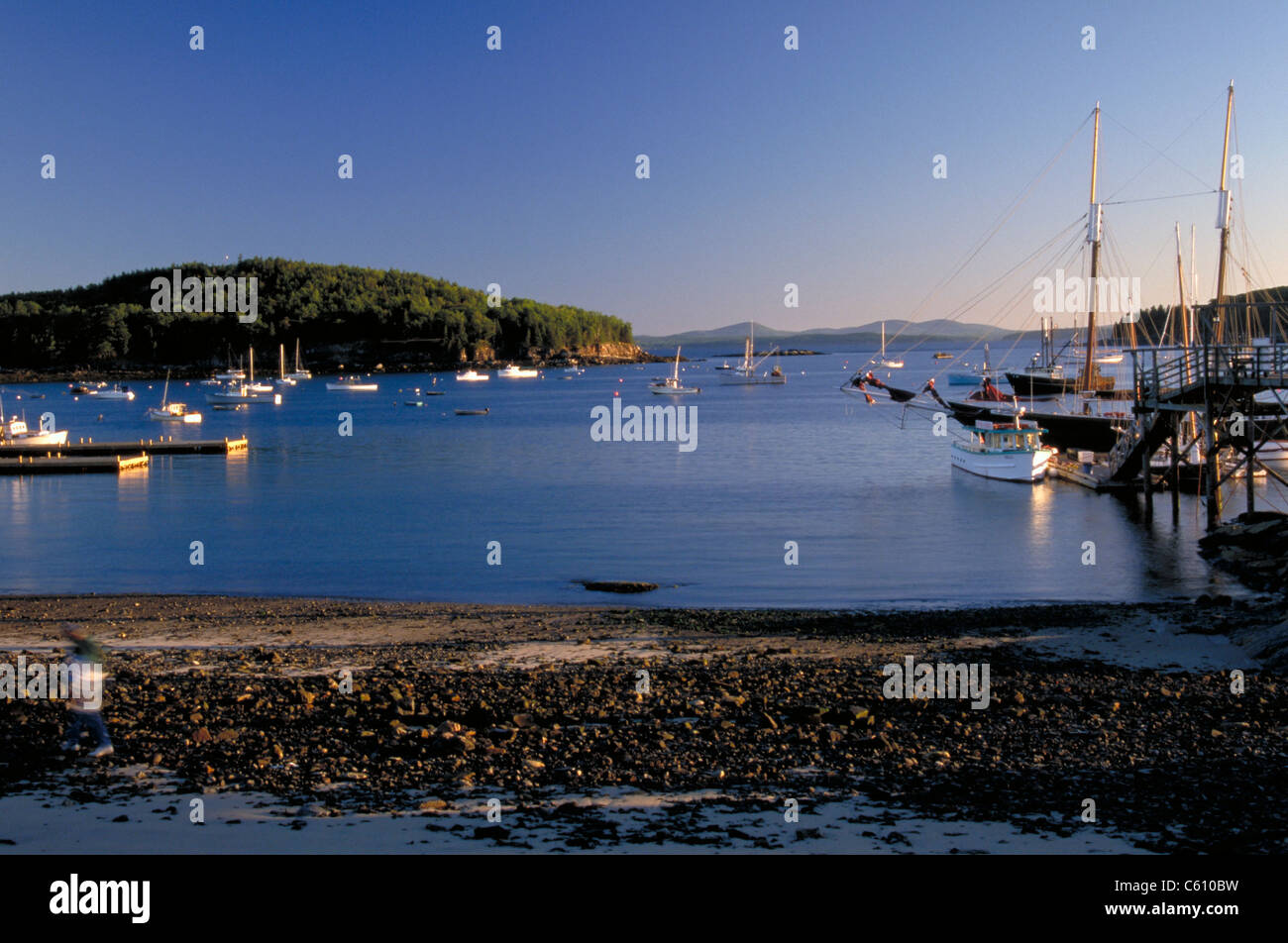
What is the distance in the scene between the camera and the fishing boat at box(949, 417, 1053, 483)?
50.9m

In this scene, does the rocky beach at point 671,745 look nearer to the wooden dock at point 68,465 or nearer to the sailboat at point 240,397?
the wooden dock at point 68,465

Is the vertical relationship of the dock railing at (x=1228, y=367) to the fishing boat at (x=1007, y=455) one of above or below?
above

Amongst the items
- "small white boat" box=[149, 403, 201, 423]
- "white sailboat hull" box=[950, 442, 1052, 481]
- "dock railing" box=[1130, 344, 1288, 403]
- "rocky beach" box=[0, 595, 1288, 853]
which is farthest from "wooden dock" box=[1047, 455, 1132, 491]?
"small white boat" box=[149, 403, 201, 423]

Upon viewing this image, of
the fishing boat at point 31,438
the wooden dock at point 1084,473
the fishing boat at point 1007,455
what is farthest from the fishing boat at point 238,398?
the wooden dock at point 1084,473

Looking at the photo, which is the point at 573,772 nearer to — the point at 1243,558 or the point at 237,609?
the point at 237,609

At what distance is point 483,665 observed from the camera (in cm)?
1672

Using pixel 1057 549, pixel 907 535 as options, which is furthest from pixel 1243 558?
pixel 907 535

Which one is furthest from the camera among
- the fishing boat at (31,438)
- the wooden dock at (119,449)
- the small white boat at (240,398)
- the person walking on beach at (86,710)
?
the small white boat at (240,398)

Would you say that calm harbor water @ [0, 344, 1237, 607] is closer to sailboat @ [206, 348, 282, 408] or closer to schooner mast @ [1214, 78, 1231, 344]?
schooner mast @ [1214, 78, 1231, 344]

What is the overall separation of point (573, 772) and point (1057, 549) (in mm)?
26682

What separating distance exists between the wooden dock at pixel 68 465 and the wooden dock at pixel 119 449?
0.79 meters

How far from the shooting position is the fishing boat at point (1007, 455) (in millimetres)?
50906

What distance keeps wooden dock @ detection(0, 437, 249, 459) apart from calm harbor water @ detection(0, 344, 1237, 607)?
1189 mm
